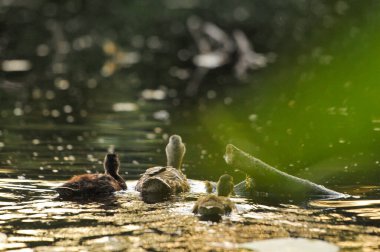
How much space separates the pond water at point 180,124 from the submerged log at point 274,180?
0.95 feet

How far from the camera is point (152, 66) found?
4506 cm

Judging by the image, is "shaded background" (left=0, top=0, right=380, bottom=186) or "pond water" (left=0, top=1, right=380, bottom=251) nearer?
"pond water" (left=0, top=1, right=380, bottom=251)

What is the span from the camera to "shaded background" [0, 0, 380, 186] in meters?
20.3

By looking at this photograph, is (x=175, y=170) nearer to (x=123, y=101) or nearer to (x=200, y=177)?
(x=200, y=177)

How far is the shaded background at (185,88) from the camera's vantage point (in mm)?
20312

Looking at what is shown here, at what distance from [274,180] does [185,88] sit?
20767mm

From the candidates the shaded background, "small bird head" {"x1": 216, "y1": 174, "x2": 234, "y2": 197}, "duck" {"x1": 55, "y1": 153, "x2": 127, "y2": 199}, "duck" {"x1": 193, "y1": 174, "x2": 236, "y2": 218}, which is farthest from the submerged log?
"duck" {"x1": 55, "y1": 153, "x2": 127, "y2": 199}

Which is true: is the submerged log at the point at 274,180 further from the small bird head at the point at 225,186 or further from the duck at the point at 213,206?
the duck at the point at 213,206

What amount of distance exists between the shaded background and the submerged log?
1.73 meters

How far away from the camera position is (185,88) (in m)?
35.7

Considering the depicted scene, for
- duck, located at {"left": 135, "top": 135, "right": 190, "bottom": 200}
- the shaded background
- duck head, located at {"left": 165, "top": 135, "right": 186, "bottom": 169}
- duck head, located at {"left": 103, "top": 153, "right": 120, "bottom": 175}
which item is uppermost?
the shaded background

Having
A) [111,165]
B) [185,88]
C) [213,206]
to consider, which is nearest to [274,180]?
[213,206]

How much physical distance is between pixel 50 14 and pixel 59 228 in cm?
5755

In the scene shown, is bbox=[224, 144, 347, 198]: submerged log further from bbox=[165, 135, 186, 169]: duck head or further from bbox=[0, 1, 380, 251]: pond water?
bbox=[165, 135, 186, 169]: duck head
